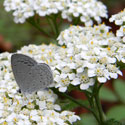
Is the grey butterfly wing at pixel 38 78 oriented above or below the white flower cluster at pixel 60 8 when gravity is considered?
below

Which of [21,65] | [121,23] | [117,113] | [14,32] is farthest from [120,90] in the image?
[14,32]

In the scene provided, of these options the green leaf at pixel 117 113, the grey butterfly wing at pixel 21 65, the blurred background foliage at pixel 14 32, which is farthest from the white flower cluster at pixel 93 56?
the blurred background foliage at pixel 14 32

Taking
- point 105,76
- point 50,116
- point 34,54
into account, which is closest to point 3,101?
point 50,116

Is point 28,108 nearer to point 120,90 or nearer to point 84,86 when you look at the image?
point 84,86

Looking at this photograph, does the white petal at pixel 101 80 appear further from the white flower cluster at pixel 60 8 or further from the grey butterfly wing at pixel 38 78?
the white flower cluster at pixel 60 8

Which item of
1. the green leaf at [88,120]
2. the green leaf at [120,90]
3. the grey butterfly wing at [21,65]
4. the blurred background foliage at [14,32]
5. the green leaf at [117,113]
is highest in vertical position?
the grey butterfly wing at [21,65]
